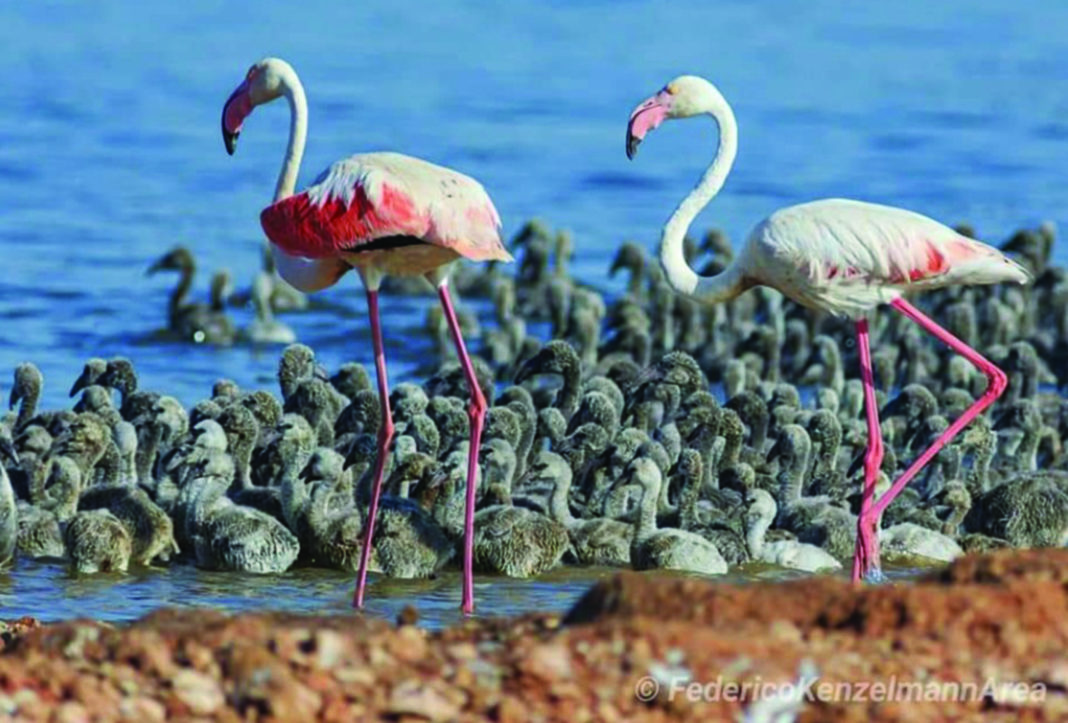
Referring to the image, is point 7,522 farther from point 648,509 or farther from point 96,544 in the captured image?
point 648,509

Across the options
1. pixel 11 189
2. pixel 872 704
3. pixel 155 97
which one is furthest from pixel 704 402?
pixel 155 97

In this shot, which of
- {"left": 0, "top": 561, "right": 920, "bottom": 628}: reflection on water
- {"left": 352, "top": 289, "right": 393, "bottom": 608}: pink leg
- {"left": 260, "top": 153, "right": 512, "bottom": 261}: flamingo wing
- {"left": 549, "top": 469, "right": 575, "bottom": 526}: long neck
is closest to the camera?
{"left": 260, "top": 153, "right": 512, "bottom": 261}: flamingo wing

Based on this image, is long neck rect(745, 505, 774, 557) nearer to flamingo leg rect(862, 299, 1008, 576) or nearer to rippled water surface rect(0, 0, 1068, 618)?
flamingo leg rect(862, 299, 1008, 576)

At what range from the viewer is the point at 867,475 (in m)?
11.7

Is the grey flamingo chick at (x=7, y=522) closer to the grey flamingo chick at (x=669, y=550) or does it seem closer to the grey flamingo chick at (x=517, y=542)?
the grey flamingo chick at (x=517, y=542)

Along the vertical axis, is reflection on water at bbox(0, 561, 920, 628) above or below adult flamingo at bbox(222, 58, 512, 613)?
below

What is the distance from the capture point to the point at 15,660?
7.23m

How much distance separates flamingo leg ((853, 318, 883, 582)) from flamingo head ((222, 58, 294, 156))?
268cm

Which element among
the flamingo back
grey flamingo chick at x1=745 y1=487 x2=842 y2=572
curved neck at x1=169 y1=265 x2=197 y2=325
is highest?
the flamingo back

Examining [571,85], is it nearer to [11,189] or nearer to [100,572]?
[11,189]

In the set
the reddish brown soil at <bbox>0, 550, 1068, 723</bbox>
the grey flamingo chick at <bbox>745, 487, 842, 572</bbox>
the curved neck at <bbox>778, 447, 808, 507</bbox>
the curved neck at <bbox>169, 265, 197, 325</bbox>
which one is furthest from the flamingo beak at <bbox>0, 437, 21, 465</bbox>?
the curved neck at <bbox>169, 265, 197, 325</bbox>

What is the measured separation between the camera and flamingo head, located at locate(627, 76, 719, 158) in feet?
39.2

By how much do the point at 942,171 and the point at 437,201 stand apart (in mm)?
18208

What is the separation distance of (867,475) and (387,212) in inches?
92.0
